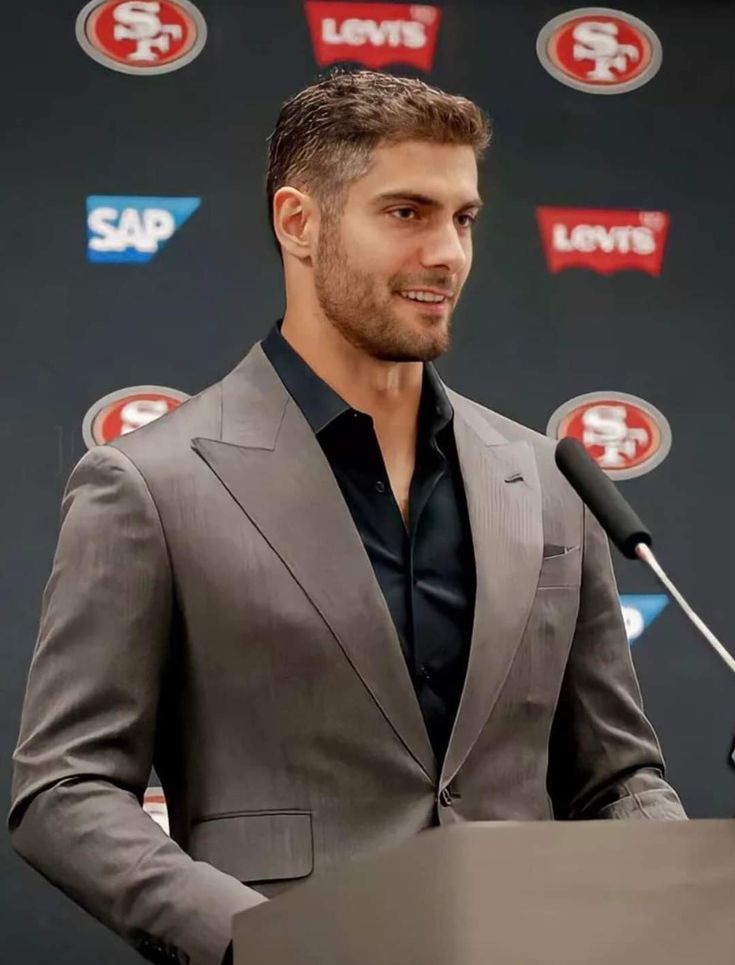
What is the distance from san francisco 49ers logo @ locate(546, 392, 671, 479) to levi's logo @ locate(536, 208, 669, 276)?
7.1 inches

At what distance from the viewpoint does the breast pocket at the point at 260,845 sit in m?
1.45

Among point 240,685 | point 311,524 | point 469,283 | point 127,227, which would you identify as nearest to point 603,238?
point 469,283

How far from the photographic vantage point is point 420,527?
1599 mm

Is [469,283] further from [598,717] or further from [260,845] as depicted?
[260,845]

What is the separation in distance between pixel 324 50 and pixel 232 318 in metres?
0.38

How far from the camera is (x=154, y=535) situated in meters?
1.50

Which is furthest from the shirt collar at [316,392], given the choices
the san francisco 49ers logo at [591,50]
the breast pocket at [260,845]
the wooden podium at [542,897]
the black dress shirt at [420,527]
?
the san francisco 49ers logo at [591,50]

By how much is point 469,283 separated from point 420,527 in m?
0.76

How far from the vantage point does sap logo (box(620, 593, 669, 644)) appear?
89.0 inches

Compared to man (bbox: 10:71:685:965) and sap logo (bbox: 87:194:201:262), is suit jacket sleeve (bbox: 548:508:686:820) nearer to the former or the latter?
man (bbox: 10:71:685:965)

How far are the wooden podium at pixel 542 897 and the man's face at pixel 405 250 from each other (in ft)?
2.22

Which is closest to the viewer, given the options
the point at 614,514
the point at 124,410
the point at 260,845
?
the point at 614,514

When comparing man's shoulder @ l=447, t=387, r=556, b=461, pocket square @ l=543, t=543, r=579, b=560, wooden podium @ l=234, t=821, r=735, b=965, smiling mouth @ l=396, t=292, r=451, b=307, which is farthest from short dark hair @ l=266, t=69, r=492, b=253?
wooden podium @ l=234, t=821, r=735, b=965

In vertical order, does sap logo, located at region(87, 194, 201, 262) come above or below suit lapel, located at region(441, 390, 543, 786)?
above
